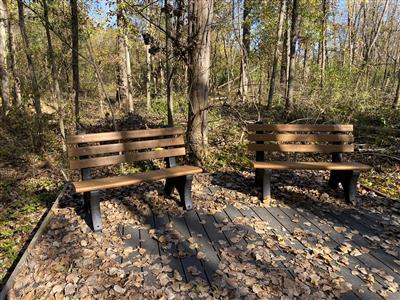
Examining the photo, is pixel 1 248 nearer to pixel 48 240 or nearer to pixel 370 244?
pixel 48 240

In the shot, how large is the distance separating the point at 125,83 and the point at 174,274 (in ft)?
37.7

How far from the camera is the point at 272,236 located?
11.8ft

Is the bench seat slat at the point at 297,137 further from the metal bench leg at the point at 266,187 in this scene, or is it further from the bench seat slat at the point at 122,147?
the bench seat slat at the point at 122,147

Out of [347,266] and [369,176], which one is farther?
[369,176]

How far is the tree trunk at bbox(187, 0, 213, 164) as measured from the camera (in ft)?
17.8

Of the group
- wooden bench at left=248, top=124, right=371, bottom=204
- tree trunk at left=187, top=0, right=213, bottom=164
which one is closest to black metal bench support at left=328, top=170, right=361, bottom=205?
wooden bench at left=248, top=124, right=371, bottom=204

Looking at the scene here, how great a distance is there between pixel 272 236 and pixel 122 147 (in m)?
2.13

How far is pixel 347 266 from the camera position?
3064 millimetres

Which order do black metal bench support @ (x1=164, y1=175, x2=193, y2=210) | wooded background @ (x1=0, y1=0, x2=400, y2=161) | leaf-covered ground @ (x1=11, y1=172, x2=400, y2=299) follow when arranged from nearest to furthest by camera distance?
leaf-covered ground @ (x1=11, y1=172, x2=400, y2=299)
black metal bench support @ (x1=164, y1=175, x2=193, y2=210)
wooded background @ (x1=0, y1=0, x2=400, y2=161)

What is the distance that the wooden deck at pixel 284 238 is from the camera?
2.92 meters

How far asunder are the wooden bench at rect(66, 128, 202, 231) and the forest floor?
1204mm

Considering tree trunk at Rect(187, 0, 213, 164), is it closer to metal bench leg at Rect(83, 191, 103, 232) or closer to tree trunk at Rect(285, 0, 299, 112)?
metal bench leg at Rect(83, 191, 103, 232)

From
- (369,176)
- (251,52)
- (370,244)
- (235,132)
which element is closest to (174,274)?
(370,244)

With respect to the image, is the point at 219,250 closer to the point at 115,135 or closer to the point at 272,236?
the point at 272,236
